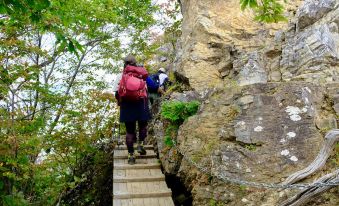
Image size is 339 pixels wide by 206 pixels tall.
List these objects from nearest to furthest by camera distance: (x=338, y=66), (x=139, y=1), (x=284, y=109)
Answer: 1. (x=284, y=109)
2. (x=338, y=66)
3. (x=139, y=1)

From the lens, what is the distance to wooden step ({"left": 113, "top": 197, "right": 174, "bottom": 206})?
5.48 meters

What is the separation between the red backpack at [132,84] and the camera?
6551 mm

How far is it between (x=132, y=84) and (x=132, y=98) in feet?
0.90

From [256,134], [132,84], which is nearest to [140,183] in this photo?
[132,84]

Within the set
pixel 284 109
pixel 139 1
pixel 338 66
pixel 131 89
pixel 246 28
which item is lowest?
pixel 284 109

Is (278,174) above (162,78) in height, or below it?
below

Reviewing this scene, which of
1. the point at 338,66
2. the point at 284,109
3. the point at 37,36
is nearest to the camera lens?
the point at 284,109

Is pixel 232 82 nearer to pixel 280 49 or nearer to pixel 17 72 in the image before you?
pixel 280 49

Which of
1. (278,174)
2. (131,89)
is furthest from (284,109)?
(131,89)

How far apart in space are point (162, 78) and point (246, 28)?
2.80 metres

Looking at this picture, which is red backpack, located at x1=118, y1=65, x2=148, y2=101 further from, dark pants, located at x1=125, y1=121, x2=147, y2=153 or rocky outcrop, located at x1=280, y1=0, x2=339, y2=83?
rocky outcrop, located at x1=280, y1=0, x2=339, y2=83

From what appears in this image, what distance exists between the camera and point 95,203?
866 cm

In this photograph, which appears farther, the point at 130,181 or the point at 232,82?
the point at 232,82

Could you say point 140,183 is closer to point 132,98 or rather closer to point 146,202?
point 146,202
